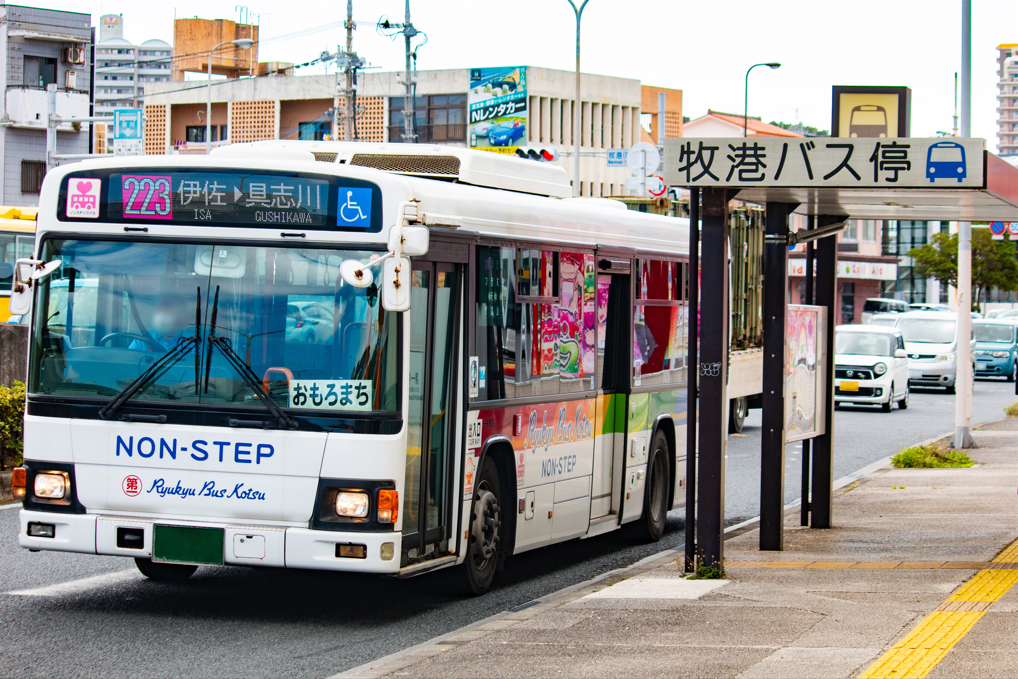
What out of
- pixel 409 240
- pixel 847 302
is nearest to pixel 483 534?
pixel 409 240

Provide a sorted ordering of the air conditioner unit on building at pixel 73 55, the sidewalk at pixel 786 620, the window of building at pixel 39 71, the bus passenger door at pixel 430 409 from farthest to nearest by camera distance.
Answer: the air conditioner unit on building at pixel 73 55
the window of building at pixel 39 71
the bus passenger door at pixel 430 409
the sidewalk at pixel 786 620

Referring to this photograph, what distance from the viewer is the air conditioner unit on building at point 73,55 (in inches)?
2365

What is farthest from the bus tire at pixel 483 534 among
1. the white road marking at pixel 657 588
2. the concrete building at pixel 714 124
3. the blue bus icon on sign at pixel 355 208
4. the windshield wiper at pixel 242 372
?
the concrete building at pixel 714 124

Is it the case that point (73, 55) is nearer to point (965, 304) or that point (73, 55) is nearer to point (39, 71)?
point (39, 71)

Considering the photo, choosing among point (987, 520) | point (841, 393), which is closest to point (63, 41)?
point (841, 393)

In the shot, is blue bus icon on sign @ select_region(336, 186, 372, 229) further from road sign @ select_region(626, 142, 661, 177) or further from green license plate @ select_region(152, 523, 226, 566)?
road sign @ select_region(626, 142, 661, 177)

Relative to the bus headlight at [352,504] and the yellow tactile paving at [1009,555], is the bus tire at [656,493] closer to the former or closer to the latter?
the yellow tactile paving at [1009,555]

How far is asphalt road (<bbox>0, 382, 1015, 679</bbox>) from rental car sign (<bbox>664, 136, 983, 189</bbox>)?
3.08 metres

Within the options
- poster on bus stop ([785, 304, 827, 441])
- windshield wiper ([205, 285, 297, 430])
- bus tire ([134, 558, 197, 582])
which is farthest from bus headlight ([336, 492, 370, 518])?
poster on bus stop ([785, 304, 827, 441])

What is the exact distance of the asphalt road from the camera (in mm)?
6926

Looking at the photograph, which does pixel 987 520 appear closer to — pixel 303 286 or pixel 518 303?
pixel 518 303

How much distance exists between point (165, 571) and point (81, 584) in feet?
1.76

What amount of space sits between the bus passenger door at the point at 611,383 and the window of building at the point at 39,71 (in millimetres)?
53647

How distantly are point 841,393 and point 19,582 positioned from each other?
74.0 feet
